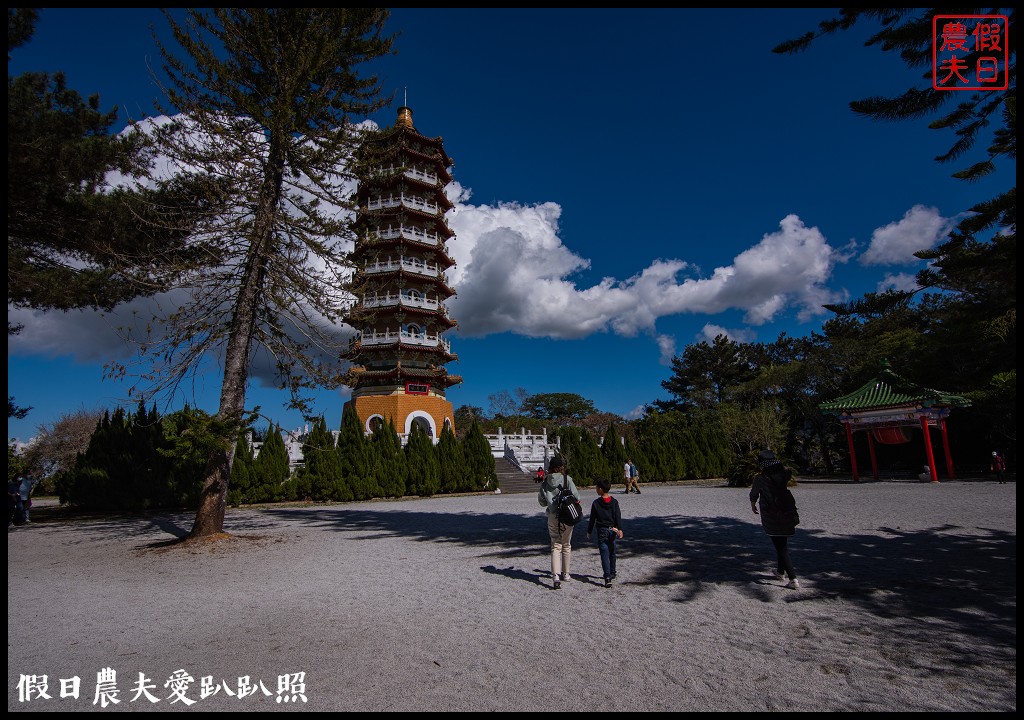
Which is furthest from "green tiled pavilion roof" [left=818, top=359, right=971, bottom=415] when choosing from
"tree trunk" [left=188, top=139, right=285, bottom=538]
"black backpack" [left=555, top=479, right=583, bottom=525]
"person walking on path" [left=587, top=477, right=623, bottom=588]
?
"tree trunk" [left=188, top=139, right=285, bottom=538]

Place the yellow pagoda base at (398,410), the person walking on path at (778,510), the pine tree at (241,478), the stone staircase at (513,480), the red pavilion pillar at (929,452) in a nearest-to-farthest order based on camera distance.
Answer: the person walking on path at (778,510) → the pine tree at (241,478) → the red pavilion pillar at (929,452) → the stone staircase at (513,480) → the yellow pagoda base at (398,410)

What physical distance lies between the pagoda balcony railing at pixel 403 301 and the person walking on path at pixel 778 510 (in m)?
23.7

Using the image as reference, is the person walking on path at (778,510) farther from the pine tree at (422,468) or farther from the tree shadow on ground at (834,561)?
the pine tree at (422,468)

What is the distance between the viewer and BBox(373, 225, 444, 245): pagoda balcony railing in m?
28.9

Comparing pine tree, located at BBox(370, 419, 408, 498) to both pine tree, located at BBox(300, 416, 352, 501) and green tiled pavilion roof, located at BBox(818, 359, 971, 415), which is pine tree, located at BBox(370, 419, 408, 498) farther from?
green tiled pavilion roof, located at BBox(818, 359, 971, 415)

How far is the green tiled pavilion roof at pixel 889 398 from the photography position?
20077 millimetres

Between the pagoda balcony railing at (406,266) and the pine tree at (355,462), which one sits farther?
the pagoda balcony railing at (406,266)

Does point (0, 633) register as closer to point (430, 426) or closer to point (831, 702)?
point (831, 702)

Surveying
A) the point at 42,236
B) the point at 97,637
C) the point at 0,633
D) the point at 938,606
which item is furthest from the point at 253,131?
the point at 938,606

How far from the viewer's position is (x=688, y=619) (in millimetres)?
5062

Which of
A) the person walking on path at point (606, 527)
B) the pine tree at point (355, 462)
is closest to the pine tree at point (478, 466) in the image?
the pine tree at point (355, 462)

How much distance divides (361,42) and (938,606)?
44.0ft

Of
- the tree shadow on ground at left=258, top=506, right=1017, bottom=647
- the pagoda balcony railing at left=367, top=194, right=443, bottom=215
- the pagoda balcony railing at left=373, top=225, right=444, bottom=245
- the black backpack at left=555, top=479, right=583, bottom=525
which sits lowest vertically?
the tree shadow on ground at left=258, top=506, right=1017, bottom=647

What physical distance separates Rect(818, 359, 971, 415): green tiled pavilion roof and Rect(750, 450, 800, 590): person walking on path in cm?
1809
